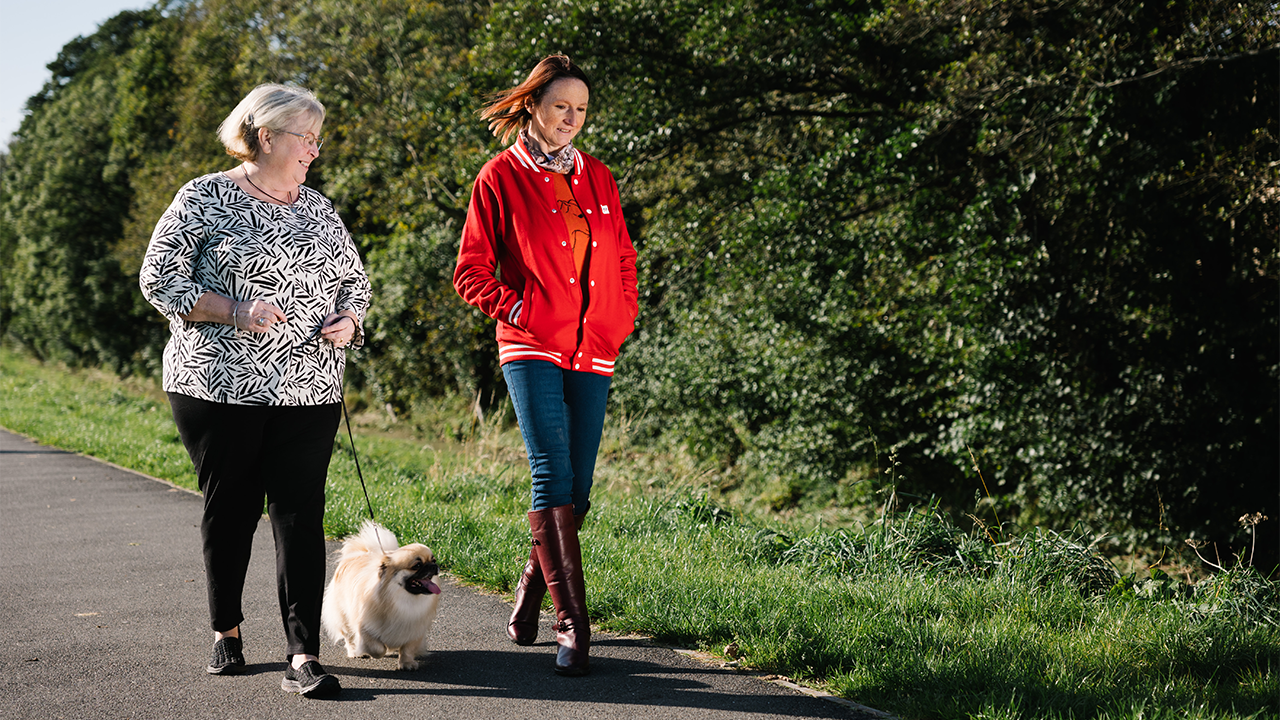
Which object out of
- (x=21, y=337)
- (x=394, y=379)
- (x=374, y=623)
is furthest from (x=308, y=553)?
(x=21, y=337)

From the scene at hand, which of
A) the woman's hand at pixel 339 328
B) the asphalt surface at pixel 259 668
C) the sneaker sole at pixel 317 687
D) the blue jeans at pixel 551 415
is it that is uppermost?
the woman's hand at pixel 339 328

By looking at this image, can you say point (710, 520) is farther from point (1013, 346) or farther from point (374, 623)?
point (1013, 346)

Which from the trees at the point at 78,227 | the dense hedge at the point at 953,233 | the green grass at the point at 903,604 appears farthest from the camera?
the trees at the point at 78,227

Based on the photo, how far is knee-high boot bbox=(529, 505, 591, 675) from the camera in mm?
3494

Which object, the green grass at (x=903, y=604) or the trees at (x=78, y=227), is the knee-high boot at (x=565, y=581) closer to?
the green grass at (x=903, y=604)

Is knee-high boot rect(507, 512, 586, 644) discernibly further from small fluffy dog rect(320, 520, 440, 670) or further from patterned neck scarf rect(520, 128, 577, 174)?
patterned neck scarf rect(520, 128, 577, 174)

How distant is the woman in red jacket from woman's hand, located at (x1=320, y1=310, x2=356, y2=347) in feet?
1.36

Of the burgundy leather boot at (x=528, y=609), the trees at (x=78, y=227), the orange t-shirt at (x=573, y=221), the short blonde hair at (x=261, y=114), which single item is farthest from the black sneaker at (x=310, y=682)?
the trees at (x=78, y=227)

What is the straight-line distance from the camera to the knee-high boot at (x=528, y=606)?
152 inches

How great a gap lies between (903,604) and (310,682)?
2362 millimetres

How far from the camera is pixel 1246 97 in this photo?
8211 mm

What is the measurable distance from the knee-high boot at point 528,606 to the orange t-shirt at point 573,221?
1.01 metres

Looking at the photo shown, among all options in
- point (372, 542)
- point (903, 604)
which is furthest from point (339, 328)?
point (903, 604)

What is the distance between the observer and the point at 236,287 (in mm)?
3340
